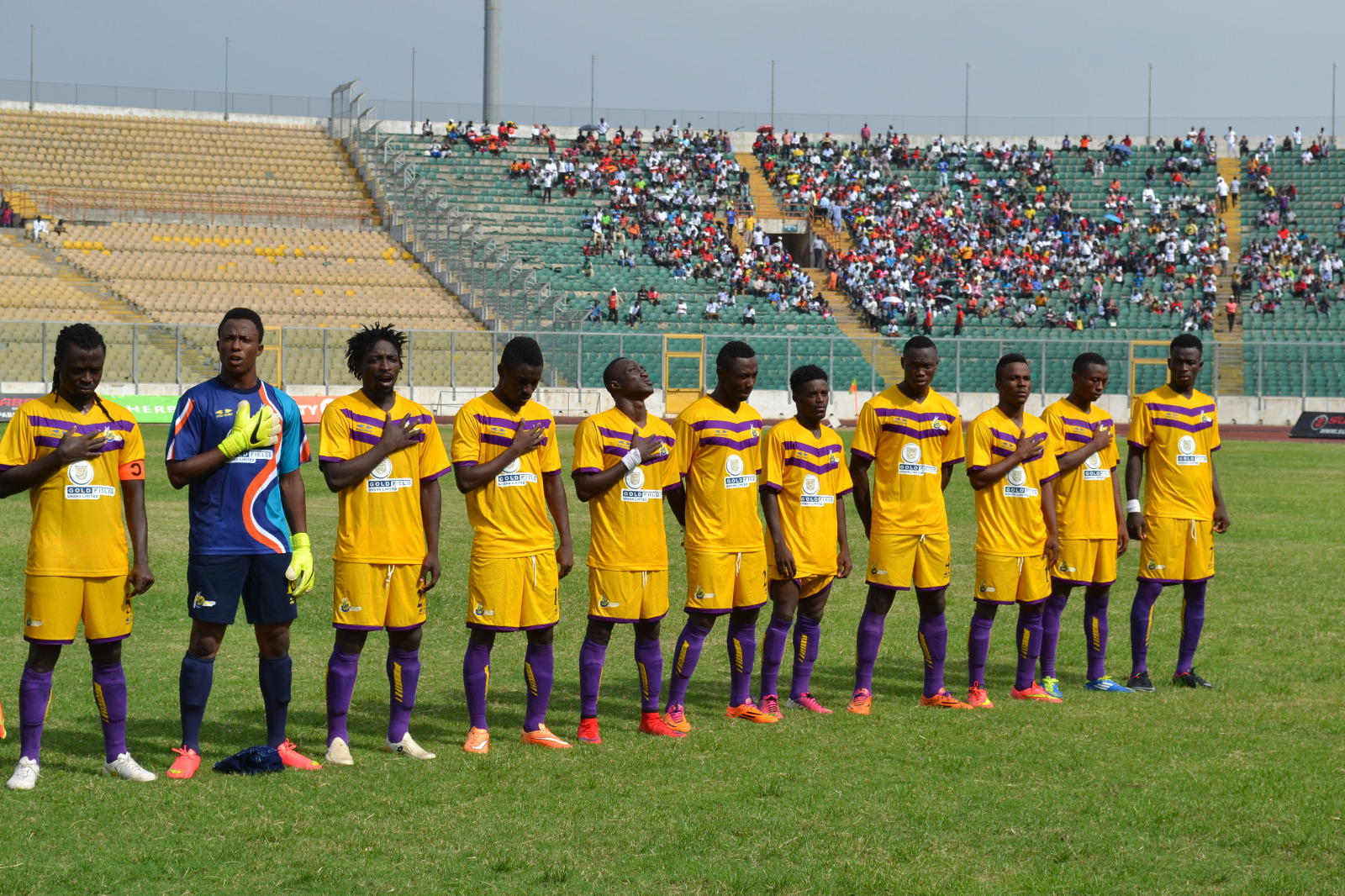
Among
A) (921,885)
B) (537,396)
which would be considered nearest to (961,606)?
(921,885)

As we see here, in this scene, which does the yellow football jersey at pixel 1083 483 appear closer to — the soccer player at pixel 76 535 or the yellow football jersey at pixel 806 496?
the yellow football jersey at pixel 806 496

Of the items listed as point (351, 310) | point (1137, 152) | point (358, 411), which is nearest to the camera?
point (358, 411)

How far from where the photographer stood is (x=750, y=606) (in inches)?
326

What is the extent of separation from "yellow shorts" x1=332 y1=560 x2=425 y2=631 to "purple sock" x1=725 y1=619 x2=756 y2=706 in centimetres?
209

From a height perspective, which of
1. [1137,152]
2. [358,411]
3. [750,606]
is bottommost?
[750,606]

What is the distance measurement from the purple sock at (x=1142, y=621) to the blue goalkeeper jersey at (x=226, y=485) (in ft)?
19.4

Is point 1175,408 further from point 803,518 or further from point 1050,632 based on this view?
point 803,518

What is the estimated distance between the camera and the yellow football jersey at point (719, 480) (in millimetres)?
8195

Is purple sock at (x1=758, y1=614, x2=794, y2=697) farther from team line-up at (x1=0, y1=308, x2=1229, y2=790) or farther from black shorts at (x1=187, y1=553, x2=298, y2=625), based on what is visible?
black shorts at (x1=187, y1=553, x2=298, y2=625)

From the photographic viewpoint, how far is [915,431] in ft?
29.0

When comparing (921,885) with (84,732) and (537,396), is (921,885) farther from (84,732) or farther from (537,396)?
(537,396)

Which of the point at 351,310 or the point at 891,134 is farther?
the point at 891,134

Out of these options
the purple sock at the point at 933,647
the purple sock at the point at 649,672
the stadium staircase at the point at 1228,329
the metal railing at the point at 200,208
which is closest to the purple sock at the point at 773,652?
the purple sock at the point at 649,672

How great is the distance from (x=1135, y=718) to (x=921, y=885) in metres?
3.56
